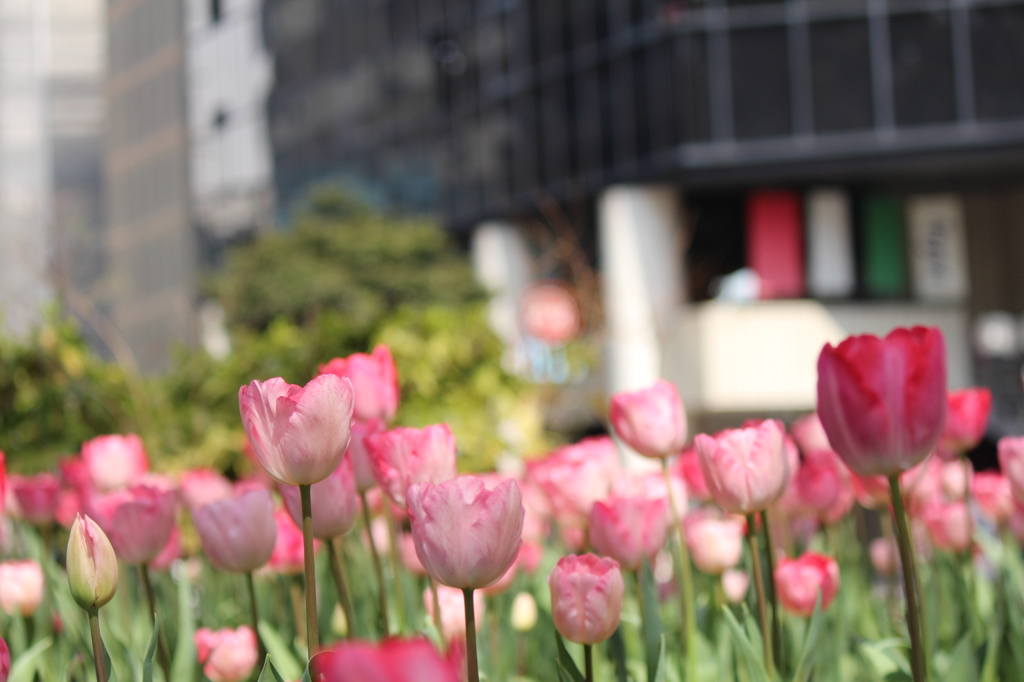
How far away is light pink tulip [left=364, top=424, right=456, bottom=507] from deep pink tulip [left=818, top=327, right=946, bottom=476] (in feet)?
1.63

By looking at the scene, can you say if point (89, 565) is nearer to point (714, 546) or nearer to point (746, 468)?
point (746, 468)


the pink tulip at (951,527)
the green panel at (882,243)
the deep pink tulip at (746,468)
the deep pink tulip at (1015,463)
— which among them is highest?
the green panel at (882,243)

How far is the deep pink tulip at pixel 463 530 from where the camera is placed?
3.57 feet

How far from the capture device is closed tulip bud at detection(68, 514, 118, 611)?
114cm

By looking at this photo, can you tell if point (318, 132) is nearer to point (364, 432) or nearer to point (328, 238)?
point (328, 238)

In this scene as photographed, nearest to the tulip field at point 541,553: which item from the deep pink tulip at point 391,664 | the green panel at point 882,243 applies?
the deep pink tulip at point 391,664

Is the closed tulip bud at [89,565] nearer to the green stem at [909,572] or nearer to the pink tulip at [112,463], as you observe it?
the green stem at [909,572]

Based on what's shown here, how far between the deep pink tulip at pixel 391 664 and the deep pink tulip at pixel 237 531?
35.0 inches

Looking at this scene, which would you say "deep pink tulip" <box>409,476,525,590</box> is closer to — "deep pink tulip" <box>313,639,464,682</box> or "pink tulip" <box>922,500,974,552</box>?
"deep pink tulip" <box>313,639,464,682</box>

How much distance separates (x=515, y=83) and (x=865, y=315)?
7.79 meters

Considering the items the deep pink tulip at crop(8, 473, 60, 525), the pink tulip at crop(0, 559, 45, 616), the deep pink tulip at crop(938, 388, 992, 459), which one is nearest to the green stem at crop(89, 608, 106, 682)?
the pink tulip at crop(0, 559, 45, 616)

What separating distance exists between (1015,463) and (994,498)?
0.81 metres

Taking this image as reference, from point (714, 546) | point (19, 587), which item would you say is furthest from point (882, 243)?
Answer: point (19, 587)

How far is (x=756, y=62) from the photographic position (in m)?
17.3
